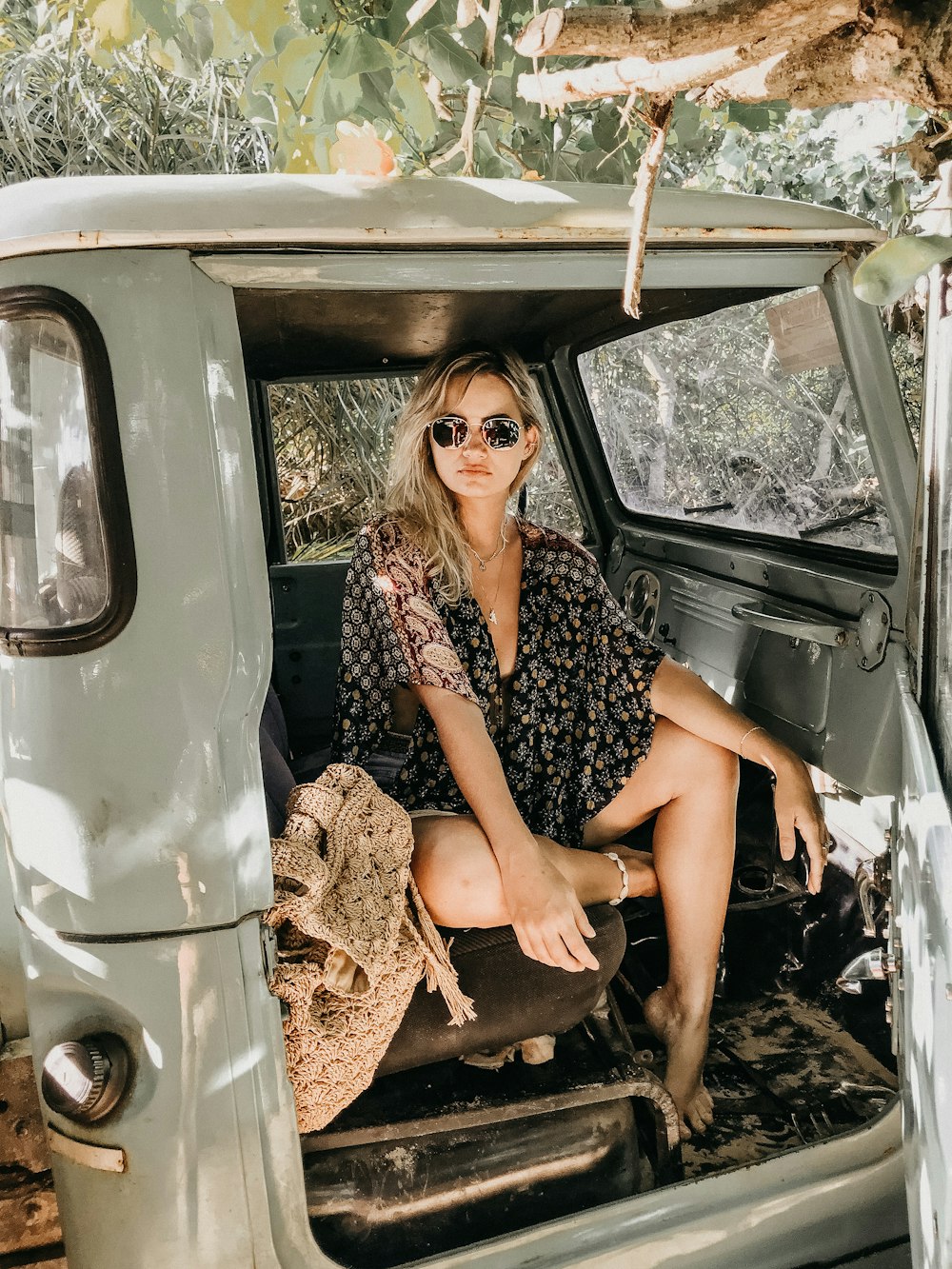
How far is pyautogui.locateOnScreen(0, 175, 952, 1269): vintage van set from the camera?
4.71ft

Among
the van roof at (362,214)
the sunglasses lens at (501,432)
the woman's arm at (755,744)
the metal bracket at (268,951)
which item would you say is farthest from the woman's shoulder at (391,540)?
the metal bracket at (268,951)

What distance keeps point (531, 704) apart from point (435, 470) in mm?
568

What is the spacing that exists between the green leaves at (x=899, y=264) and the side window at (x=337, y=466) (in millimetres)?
2250

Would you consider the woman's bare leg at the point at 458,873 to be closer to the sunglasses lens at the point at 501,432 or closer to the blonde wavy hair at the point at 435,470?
the blonde wavy hair at the point at 435,470

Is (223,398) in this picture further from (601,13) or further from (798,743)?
(798,743)

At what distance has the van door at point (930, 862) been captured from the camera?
1.25 metres

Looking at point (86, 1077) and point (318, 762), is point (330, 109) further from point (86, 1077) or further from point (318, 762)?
point (86, 1077)

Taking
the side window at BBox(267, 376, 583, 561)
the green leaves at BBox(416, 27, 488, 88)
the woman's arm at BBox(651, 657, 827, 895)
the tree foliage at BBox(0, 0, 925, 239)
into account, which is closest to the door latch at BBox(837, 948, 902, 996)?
the woman's arm at BBox(651, 657, 827, 895)

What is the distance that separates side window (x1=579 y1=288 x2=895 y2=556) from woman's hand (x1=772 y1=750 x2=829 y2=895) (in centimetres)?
48

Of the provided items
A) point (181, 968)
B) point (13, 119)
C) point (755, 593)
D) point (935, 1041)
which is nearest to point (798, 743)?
point (755, 593)

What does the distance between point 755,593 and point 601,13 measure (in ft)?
5.39

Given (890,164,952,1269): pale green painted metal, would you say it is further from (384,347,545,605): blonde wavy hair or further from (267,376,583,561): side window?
(267,376,583,561): side window

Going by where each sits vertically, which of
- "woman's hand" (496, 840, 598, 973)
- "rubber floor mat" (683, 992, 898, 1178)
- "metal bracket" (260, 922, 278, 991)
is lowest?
"rubber floor mat" (683, 992, 898, 1178)

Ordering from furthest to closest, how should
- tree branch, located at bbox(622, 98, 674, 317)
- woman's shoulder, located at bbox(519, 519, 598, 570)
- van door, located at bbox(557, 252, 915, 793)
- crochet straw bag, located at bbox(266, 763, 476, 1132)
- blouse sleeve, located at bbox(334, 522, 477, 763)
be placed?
woman's shoulder, located at bbox(519, 519, 598, 570)
blouse sleeve, located at bbox(334, 522, 477, 763)
van door, located at bbox(557, 252, 915, 793)
crochet straw bag, located at bbox(266, 763, 476, 1132)
tree branch, located at bbox(622, 98, 674, 317)
